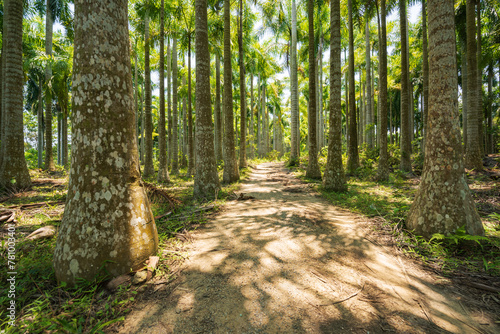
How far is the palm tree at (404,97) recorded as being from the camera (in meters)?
9.56

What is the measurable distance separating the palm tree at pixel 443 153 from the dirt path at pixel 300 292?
1.08 meters

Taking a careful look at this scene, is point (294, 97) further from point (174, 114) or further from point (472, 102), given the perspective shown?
point (472, 102)

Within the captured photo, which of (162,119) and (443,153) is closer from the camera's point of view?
(443,153)

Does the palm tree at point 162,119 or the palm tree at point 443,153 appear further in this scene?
the palm tree at point 162,119

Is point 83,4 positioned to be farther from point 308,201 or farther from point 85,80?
point 308,201

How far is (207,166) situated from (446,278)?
5699mm

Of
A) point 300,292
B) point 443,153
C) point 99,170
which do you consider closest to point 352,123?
point 443,153

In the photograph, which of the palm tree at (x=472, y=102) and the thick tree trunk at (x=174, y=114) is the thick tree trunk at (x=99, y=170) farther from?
the palm tree at (x=472, y=102)

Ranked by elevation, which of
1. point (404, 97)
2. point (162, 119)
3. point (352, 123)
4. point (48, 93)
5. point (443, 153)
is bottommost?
point (443, 153)

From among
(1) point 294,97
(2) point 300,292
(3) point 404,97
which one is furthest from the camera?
(1) point 294,97

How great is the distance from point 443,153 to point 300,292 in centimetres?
341

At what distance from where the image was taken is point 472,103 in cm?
1000

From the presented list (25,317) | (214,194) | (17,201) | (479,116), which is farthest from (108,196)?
(479,116)

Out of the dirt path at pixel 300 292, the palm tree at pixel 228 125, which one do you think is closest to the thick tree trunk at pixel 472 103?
the dirt path at pixel 300 292
